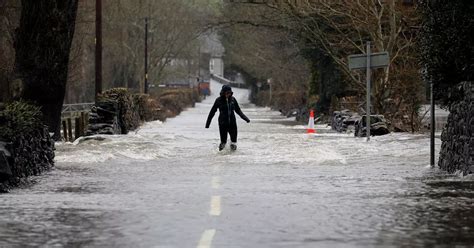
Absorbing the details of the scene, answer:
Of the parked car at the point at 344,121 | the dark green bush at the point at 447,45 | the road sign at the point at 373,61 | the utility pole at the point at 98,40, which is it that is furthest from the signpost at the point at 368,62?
the utility pole at the point at 98,40

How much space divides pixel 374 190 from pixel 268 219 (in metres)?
3.86

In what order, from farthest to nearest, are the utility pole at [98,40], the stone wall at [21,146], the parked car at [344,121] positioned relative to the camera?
the utility pole at [98,40], the parked car at [344,121], the stone wall at [21,146]

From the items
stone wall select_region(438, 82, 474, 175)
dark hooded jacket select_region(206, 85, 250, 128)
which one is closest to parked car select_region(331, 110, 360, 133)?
dark hooded jacket select_region(206, 85, 250, 128)

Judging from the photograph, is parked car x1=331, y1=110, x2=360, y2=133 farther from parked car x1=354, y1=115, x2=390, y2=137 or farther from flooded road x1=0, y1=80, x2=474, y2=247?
flooded road x1=0, y1=80, x2=474, y2=247

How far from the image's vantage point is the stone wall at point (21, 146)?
47.3 ft

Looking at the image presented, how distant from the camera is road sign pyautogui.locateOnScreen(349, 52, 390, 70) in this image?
27938mm

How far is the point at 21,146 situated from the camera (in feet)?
52.1

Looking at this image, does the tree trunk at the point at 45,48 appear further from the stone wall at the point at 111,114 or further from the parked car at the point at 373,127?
the parked car at the point at 373,127

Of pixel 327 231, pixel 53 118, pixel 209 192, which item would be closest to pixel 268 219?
pixel 327 231

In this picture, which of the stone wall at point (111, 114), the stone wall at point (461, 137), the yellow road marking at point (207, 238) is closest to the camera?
the yellow road marking at point (207, 238)

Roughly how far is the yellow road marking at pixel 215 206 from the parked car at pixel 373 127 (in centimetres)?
1729

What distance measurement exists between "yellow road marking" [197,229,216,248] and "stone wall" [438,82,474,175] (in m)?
7.17

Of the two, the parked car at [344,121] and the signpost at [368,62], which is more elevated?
the signpost at [368,62]

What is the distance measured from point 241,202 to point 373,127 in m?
17.9
